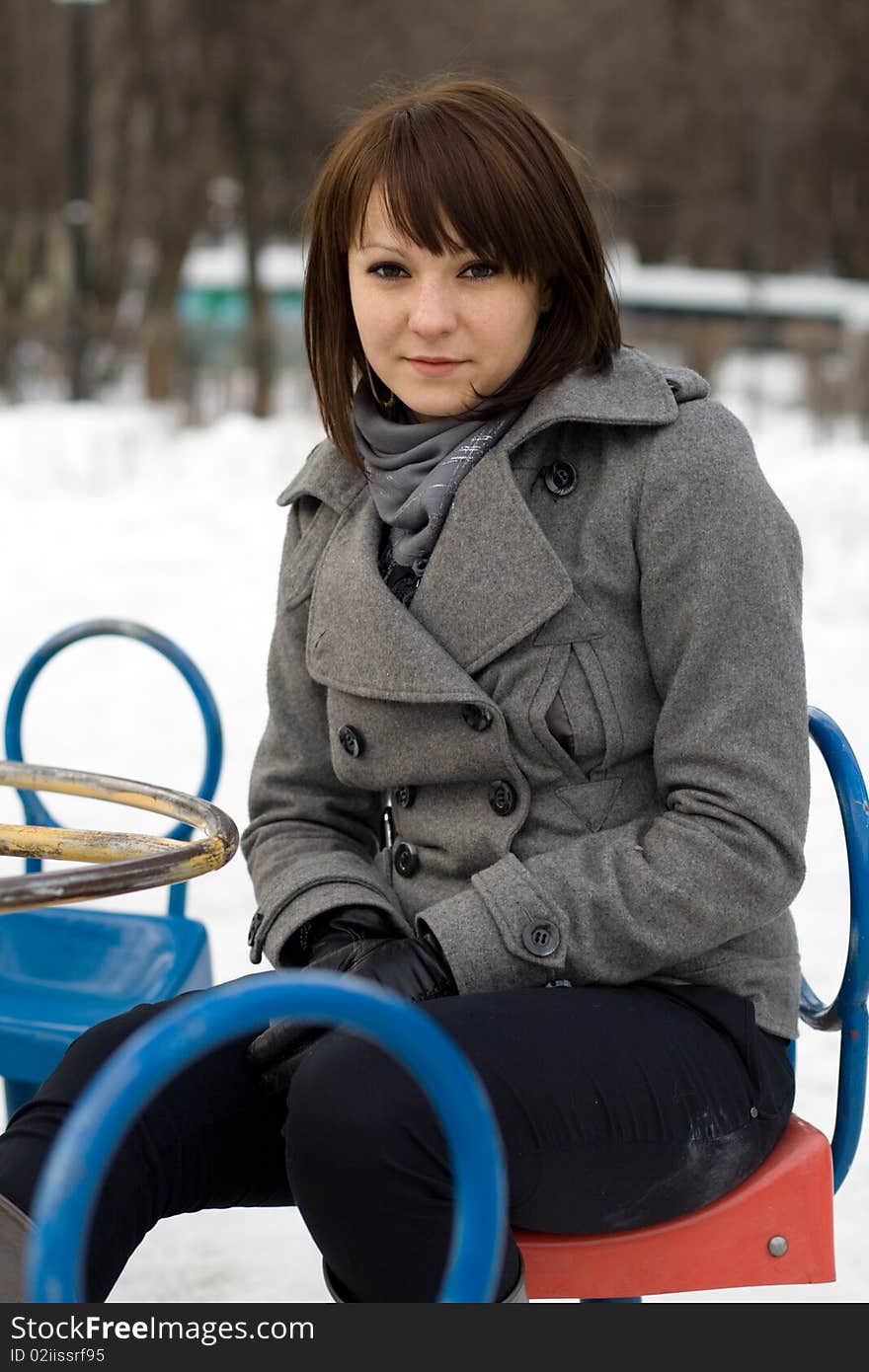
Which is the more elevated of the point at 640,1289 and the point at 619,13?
the point at 619,13

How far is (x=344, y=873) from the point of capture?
1.94 meters

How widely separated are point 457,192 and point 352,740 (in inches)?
24.2

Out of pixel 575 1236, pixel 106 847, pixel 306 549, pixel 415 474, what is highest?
pixel 415 474

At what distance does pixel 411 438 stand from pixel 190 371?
605 inches

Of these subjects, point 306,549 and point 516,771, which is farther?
point 306,549

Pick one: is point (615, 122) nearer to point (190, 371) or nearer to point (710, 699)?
point (190, 371)

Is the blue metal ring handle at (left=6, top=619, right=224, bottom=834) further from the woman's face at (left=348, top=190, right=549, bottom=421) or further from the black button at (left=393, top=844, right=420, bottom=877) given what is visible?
the woman's face at (left=348, top=190, right=549, bottom=421)

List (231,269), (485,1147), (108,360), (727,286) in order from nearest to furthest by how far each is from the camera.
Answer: (485,1147) → (108,360) → (727,286) → (231,269)

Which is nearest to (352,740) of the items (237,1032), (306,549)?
(306,549)

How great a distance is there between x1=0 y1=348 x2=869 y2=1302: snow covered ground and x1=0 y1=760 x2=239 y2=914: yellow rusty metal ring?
2.86 feet

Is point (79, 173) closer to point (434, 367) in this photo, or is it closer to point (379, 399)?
point (379, 399)

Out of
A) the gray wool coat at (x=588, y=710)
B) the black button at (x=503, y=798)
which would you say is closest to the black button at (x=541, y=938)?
the gray wool coat at (x=588, y=710)

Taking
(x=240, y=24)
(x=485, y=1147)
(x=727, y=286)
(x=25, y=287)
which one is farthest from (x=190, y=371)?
(x=727, y=286)

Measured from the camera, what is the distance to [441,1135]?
1542mm
